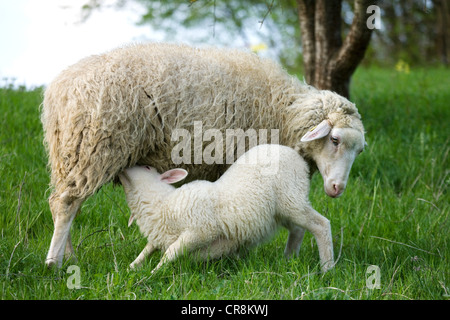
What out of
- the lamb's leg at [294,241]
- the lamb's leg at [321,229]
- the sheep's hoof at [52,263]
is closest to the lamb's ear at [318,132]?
the lamb's leg at [321,229]

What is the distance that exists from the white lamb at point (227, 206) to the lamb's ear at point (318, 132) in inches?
9.7

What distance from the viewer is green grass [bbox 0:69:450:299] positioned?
10.7 feet

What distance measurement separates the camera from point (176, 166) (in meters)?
3.94

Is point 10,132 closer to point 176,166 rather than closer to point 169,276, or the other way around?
point 176,166

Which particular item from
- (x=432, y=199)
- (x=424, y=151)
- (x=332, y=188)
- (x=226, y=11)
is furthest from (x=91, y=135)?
(x=226, y=11)

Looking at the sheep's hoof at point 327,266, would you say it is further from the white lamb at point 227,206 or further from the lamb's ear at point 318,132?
the lamb's ear at point 318,132

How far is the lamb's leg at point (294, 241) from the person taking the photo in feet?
13.1

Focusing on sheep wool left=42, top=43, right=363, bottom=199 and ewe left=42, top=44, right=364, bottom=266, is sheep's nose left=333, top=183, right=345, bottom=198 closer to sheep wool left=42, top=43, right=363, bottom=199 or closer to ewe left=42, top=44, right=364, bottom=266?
ewe left=42, top=44, right=364, bottom=266

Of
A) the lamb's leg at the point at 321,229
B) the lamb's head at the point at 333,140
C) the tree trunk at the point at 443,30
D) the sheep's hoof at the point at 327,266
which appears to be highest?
the tree trunk at the point at 443,30

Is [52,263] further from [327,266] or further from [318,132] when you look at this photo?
[318,132]

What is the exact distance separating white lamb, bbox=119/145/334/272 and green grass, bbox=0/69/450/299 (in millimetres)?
154

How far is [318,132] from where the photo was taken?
3979mm

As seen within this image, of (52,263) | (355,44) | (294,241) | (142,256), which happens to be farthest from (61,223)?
(355,44)

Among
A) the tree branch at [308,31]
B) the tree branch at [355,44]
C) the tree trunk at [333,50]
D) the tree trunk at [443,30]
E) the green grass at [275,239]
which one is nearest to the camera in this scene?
the green grass at [275,239]
